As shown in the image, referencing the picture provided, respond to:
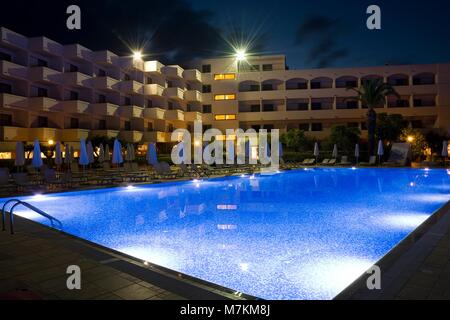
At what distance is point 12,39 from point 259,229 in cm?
2770

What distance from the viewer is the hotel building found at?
27766 mm

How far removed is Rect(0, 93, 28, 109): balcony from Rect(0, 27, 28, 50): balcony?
420cm

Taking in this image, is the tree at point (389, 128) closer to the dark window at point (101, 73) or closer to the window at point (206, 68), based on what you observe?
the window at point (206, 68)

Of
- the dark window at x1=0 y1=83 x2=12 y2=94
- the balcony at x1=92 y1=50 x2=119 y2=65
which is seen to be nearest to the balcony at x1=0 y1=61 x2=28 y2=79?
the dark window at x1=0 y1=83 x2=12 y2=94

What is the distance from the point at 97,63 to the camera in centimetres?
3441

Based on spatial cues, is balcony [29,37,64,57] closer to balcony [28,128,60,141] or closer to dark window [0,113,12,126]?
dark window [0,113,12,126]

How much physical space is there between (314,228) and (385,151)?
28555 mm

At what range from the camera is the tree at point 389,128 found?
3425 cm

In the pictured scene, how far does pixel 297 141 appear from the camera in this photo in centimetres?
3472

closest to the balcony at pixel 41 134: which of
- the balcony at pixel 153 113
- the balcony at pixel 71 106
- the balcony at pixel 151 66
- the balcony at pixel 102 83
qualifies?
the balcony at pixel 71 106

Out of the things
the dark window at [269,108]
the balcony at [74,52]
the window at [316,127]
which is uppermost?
the balcony at [74,52]

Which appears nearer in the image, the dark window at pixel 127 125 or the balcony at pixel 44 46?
the balcony at pixel 44 46

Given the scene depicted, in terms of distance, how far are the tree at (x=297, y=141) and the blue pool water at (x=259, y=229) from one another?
1980 centimetres

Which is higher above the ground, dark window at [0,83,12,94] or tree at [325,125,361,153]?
dark window at [0,83,12,94]
